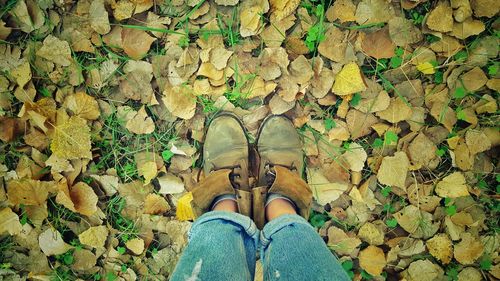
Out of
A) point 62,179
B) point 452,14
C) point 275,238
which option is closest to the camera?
point 275,238

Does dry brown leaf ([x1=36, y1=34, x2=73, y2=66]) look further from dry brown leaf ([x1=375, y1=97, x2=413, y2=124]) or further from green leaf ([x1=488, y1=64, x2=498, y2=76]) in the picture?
green leaf ([x1=488, y1=64, x2=498, y2=76])

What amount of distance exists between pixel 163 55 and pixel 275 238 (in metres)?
0.85

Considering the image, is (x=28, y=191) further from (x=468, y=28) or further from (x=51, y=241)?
(x=468, y=28)

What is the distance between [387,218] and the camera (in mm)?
1481

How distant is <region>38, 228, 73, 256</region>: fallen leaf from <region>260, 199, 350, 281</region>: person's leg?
Answer: 0.89 metres

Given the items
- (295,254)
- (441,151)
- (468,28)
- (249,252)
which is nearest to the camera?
(295,254)

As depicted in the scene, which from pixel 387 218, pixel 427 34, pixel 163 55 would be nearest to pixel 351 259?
pixel 387 218

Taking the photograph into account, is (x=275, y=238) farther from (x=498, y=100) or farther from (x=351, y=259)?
(x=498, y=100)

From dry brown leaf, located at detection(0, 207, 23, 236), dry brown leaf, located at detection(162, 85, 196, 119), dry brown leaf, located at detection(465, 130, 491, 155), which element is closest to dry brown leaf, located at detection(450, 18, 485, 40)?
dry brown leaf, located at detection(465, 130, 491, 155)

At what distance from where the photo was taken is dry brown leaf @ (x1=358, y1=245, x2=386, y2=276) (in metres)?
1.47

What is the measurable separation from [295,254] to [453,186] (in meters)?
0.84

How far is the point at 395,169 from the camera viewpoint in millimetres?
1431

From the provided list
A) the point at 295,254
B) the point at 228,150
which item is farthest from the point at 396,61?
the point at 295,254

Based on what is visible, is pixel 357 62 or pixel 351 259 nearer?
pixel 357 62
